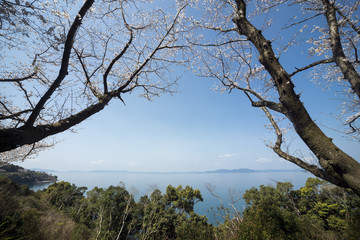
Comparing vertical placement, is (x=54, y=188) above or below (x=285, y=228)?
below

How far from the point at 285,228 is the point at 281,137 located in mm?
12251

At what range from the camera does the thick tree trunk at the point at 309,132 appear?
1208 mm

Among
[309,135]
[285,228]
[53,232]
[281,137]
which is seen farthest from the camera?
[285,228]

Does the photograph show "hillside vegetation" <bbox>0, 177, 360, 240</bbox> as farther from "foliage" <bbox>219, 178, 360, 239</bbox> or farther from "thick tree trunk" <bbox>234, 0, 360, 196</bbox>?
"thick tree trunk" <bbox>234, 0, 360, 196</bbox>

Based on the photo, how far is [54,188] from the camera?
23.9 meters

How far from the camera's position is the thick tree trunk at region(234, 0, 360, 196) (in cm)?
121

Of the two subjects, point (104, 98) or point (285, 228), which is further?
point (285, 228)

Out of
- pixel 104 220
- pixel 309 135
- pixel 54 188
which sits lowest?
pixel 104 220

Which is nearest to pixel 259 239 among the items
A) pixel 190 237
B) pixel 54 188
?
pixel 190 237

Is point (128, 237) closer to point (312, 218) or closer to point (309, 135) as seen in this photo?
point (312, 218)

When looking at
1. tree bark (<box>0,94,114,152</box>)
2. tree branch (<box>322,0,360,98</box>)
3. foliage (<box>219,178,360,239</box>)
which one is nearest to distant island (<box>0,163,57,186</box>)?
tree bark (<box>0,94,114,152</box>)

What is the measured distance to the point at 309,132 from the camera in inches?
54.0

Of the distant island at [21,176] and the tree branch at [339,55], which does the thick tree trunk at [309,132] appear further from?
the distant island at [21,176]

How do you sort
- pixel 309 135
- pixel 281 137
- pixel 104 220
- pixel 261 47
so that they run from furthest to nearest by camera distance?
pixel 104 220, pixel 281 137, pixel 261 47, pixel 309 135
